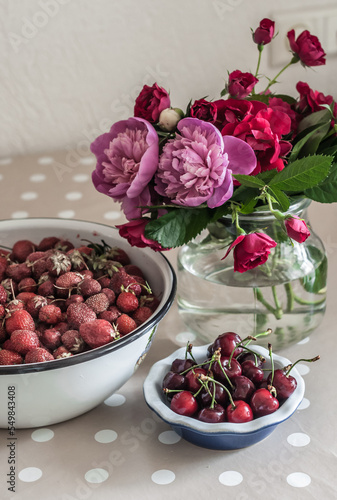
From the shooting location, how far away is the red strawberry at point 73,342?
65 centimetres

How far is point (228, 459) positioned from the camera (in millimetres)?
Result: 633

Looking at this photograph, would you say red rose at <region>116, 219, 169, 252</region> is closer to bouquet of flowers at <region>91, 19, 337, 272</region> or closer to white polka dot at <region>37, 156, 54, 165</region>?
bouquet of flowers at <region>91, 19, 337, 272</region>

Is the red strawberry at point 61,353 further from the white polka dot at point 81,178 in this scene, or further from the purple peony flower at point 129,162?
the white polka dot at point 81,178

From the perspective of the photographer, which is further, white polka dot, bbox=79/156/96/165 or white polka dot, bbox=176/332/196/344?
white polka dot, bbox=79/156/96/165

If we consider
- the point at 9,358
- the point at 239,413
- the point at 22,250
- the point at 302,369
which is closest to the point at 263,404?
the point at 239,413

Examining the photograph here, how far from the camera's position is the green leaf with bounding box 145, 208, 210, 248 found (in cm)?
64

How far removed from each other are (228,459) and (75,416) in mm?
161

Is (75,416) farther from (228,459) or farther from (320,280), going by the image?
(320,280)

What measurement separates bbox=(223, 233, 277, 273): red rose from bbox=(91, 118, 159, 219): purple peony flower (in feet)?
0.35

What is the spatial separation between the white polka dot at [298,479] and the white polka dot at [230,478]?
45mm

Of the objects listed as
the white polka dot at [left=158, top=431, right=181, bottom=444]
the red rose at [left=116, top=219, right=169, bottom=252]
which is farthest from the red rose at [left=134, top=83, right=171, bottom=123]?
the white polka dot at [left=158, top=431, right=181, bottom=444]

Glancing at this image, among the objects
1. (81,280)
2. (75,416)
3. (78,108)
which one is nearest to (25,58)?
(78,108)

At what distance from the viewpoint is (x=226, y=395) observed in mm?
641

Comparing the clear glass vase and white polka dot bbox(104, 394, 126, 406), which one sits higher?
the clear glass vase
